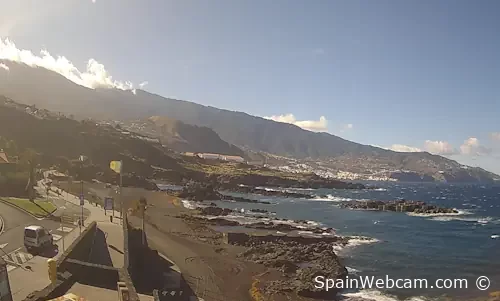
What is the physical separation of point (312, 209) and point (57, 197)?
49.5 m

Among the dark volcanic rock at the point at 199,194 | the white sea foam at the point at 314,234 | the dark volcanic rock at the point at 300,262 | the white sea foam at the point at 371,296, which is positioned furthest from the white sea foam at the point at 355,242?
the dark volcanic rock at the point at 199,194

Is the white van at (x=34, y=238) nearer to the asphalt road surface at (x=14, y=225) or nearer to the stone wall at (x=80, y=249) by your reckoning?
the asphalt road surface at (x=14, y=225)

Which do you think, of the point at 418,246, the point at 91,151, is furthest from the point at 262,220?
the point at 91,151

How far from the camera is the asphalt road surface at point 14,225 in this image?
89.7ft

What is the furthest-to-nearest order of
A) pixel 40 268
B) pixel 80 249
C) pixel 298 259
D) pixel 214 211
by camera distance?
pixel 214 211 → pixel 298 259 → pixel 40 268 → pixel 80 249

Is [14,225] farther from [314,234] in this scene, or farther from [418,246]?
[418,246]

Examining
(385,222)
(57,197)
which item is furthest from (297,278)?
(385,222)

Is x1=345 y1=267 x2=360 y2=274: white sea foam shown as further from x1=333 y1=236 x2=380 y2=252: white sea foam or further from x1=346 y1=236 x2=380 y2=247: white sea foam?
x1=346 y1=236 x2=380 y2=247: white sea foam

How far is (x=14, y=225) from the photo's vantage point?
32969mm

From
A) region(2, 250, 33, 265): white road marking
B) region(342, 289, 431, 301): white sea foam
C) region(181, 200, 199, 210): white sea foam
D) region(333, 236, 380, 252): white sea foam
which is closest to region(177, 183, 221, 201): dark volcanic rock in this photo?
region(181, 200, 199, 210): white sea foam

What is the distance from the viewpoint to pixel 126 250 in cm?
2230

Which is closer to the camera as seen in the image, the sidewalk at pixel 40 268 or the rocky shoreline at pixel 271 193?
the sidewalk at pixel 40 268

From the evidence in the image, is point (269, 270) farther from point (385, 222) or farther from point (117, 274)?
point (385, 222)

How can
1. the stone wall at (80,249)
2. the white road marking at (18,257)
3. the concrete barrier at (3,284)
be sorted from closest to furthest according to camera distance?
the concrete barrier at (3,284)
the stone wall at (80,249)
the white road marking at (18,257)
